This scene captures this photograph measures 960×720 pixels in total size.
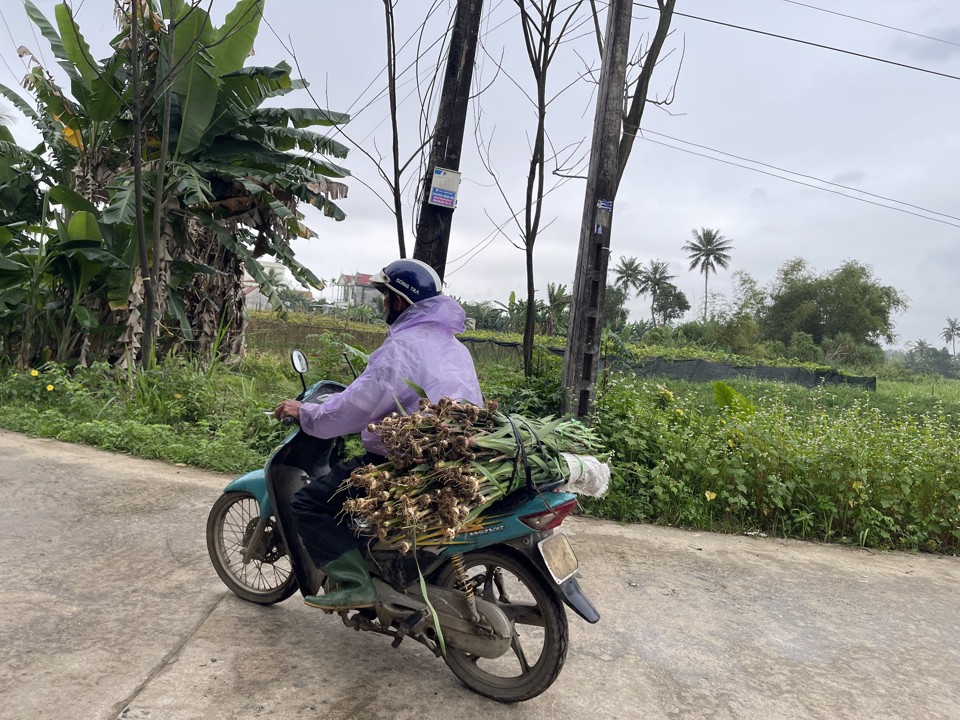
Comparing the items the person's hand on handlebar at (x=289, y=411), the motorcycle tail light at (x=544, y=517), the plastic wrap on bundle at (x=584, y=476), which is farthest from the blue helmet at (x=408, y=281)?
the motorcycle tail light at (x=544, y=517)

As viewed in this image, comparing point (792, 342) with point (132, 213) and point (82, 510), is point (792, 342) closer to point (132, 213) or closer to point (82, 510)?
point (132, 213)

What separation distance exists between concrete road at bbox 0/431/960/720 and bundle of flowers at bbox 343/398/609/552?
75 cm

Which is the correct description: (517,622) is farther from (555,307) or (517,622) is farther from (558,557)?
(555,307)

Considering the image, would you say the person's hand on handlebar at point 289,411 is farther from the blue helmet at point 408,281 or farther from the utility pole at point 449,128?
the utility pole at point 449,128

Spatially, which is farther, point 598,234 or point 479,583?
point 598,234

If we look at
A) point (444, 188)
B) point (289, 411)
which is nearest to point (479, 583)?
point (289, 411)

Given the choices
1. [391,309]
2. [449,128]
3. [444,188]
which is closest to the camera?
[391,309]

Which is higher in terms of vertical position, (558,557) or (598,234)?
(598,234)

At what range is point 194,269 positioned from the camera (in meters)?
9.94

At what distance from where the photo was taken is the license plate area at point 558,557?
2543 millimetres

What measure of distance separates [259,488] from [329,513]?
0.62 metres

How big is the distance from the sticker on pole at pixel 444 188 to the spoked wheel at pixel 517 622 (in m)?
3.20

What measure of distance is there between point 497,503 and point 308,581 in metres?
0.99

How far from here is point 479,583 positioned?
2.76 metres
